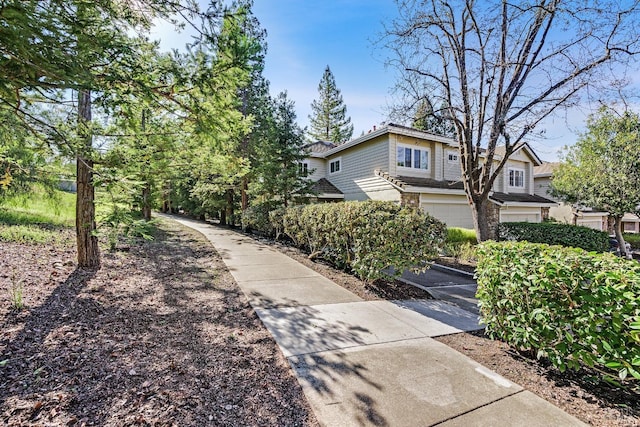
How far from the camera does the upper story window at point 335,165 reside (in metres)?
18.1

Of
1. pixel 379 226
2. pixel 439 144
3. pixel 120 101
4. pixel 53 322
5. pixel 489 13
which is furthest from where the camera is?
pixel 439 144

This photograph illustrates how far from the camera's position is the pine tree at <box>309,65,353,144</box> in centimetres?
3731

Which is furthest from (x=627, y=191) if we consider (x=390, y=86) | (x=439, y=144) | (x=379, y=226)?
(x=379, y=226)

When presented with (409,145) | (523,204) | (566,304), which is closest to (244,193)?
(409,145)

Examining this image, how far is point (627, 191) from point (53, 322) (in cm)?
1942

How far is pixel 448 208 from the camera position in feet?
49.1

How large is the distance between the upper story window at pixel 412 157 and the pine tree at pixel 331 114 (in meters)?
22.7

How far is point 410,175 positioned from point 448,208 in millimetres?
2517

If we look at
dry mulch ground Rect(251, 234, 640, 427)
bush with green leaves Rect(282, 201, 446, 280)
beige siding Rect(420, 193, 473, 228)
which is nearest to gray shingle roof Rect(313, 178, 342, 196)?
beige siding Rect(420, 193, 473, 228)

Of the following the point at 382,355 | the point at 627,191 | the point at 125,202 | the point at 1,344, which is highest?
the point at 627,191

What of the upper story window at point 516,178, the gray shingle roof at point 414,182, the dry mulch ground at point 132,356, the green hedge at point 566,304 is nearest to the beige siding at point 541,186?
the upper story window at point 516,178

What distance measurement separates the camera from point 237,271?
717 cm

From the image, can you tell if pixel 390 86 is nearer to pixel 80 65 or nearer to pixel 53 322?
pixel 80 65

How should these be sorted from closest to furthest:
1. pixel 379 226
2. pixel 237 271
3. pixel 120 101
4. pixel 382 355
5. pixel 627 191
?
pixel 382 355 < pixel 120 101 < pixel 379 226 < pixel 237 271 < pixel 627 191
